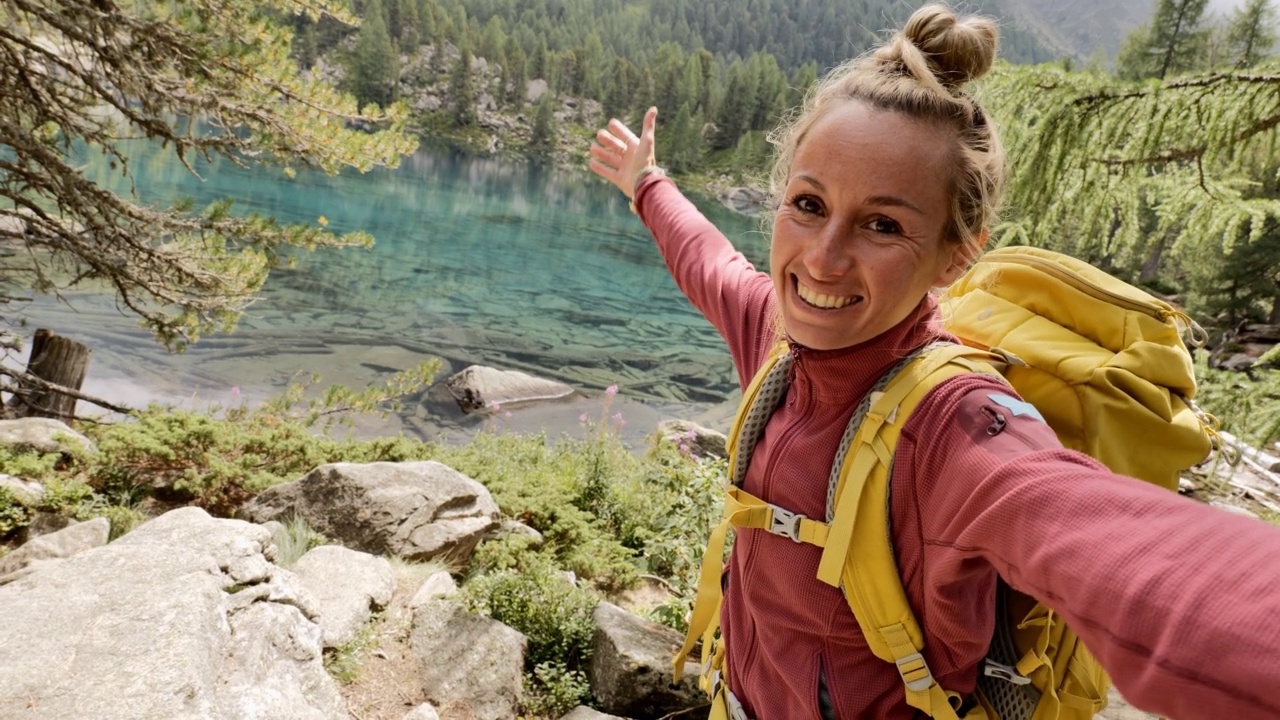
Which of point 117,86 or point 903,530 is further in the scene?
point 117,86

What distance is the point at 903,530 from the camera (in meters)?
A: 1.07

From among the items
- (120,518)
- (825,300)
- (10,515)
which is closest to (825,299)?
(825,300)

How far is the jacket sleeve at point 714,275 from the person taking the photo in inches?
72.7

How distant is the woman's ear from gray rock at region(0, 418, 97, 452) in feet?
19.0

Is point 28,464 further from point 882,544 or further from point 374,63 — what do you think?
point 374,63

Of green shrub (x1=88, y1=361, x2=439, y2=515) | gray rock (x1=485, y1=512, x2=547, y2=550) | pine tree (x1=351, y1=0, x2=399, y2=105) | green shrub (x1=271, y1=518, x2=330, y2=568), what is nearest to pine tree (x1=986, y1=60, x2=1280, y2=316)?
gray rock (x1=485, y1=512, x2=547, y2=550)

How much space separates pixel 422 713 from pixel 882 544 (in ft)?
8.26

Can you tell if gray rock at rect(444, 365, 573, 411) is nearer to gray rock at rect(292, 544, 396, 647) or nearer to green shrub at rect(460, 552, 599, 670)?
gray rock at rect(292, 544, 396, 647)

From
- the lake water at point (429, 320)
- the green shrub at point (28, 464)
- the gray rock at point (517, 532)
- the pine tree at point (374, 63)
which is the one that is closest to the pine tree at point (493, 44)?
the pine tree at point (374, 63)

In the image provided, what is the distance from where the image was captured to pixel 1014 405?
0.99 metres

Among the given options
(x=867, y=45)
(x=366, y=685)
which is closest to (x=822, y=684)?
(x=867, y=45)

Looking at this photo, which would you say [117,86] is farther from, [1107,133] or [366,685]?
[1107,133]

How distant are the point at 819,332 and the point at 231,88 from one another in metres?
4.70

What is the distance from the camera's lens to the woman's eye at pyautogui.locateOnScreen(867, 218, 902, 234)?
117 cm
